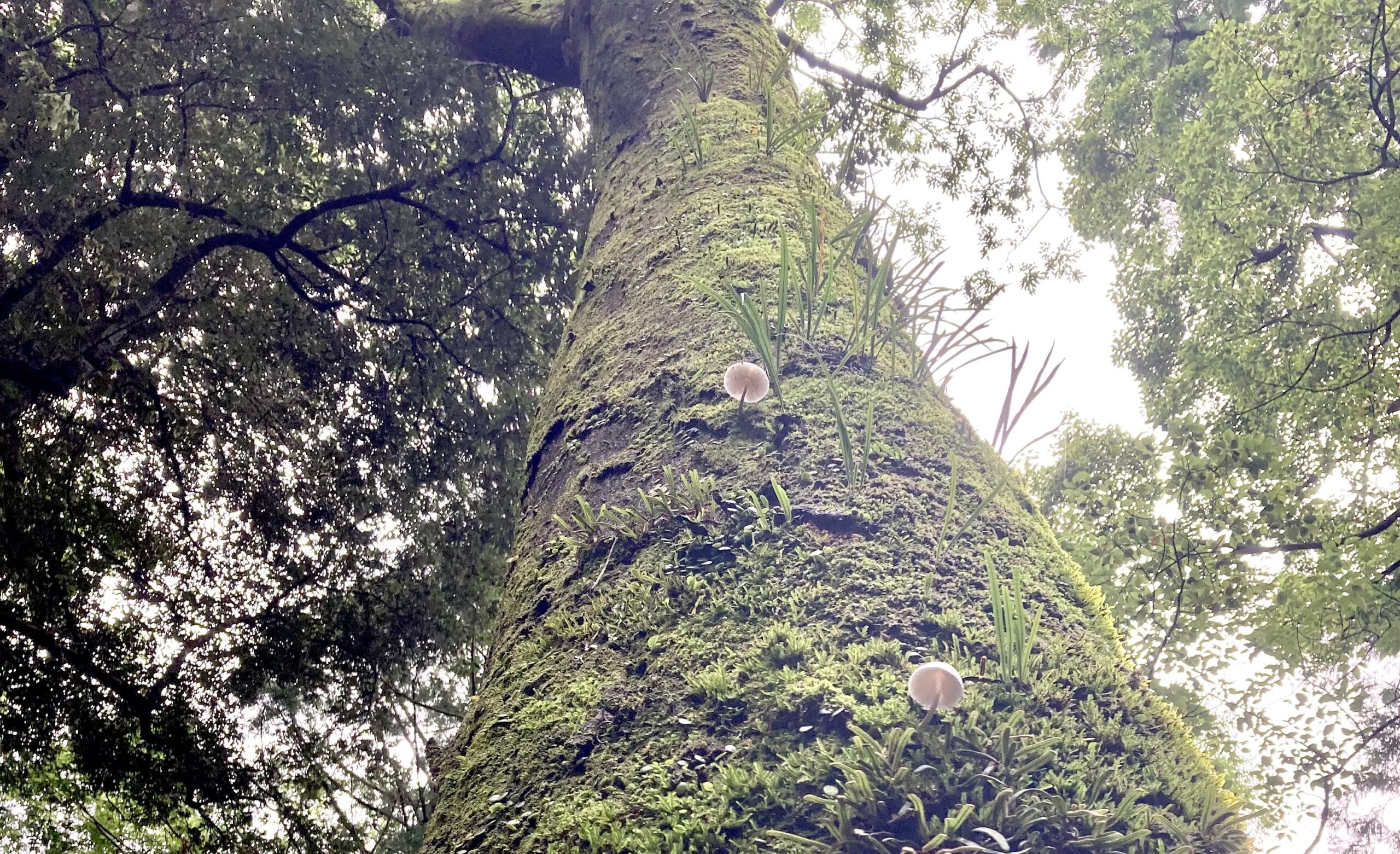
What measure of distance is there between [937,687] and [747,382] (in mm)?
713

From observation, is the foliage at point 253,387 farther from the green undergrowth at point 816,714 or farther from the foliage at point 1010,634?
the foliage at point 1010,634

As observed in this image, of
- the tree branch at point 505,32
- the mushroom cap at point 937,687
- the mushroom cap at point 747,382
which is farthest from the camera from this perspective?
the tree branch at point 505,32

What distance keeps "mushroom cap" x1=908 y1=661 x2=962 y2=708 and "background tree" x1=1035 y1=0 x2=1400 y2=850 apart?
2917mm

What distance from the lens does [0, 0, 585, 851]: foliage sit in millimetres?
3850

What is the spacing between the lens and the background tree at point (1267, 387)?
421 cm

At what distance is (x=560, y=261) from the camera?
195 inches

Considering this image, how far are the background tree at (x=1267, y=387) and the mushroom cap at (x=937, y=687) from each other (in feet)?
9.57

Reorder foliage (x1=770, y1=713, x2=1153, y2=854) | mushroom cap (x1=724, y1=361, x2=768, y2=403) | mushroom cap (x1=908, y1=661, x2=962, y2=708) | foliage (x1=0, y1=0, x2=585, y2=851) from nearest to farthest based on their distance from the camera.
A: foliage (x1=770, y1=713, x2=1153, y2=854) < mushroom cap (x1=908, y1=661, x2=962, y2=708) < mushroom cap (x1=724, y1=361, x2=768, y2=403) < foliage (x1=0, y1=0, x2=585, y2=851)

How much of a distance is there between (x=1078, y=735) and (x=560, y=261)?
14.3 ft

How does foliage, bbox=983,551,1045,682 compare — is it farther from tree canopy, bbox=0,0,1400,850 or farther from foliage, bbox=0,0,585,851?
foliage, bbox=0,0,585,851

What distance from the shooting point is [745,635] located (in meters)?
1.17

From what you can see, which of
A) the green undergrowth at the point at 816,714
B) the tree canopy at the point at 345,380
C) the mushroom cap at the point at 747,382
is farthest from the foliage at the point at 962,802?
the tree canopy at the point at 345,380

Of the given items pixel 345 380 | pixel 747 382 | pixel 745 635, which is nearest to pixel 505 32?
pixel 345 380

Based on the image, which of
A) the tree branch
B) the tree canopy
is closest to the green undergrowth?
the tree canopy
